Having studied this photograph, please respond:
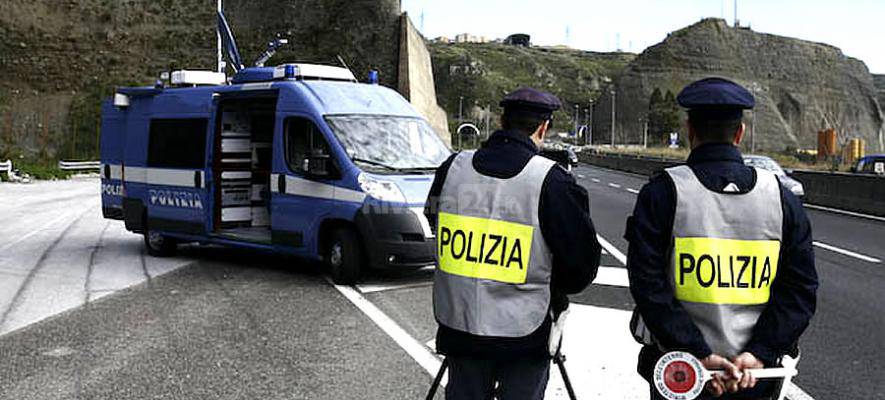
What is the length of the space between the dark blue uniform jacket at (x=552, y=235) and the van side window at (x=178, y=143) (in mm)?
9252

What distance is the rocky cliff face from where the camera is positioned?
15275 centimetres

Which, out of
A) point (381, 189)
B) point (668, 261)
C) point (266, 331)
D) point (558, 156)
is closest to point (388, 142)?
point (381, 189)

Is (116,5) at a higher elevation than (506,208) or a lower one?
higher

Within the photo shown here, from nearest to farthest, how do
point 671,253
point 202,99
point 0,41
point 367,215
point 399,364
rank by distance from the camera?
1. point 671,253
2. point 399,364
3. point 367,215
4. point 202,99
5. point 0,41

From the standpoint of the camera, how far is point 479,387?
3701 mm

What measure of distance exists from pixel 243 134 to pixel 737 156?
9.91 metres

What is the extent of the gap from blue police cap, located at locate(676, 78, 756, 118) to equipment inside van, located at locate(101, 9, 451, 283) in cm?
684

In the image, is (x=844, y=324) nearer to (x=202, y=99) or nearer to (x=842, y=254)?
(x=842, y=254)

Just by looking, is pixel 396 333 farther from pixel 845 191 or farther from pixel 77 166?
pixel 77 166

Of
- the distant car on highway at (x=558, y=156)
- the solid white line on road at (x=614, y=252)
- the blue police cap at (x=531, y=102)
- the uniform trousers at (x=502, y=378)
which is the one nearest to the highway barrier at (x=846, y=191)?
the solid white line on road at (x=614, y=252)

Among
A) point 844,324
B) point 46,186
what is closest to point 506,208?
point 844,324

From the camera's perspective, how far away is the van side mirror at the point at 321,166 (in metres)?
10.6

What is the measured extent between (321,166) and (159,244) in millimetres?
3873

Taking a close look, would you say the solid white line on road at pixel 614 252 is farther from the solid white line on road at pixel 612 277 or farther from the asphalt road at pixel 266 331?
the solid white line on road at pixel 612 277
